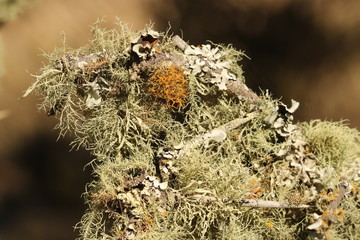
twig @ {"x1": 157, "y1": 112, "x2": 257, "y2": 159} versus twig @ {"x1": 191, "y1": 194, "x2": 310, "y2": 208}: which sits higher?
twig @ {"x1": 157, "y1": 112, "x2": 257, "y2": 159}

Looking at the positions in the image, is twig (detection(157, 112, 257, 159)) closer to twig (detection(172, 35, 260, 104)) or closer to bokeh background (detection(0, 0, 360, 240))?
twig (detection(172, 35, 260, 104))

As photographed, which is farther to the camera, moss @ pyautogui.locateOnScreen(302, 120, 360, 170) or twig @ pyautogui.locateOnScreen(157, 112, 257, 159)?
moss @ pyautogui.locateOnScreen(302, 120, 360, 170)

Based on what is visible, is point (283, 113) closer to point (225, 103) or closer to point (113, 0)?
point (225, 103)

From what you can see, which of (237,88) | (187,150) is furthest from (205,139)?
(237,88)

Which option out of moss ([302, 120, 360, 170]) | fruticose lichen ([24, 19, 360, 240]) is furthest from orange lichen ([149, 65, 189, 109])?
moss ([302, 120, 360, 170])

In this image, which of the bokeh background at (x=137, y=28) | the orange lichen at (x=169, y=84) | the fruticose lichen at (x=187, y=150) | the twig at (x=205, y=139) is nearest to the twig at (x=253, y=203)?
the fruticose lichen at (x=187, y=150)

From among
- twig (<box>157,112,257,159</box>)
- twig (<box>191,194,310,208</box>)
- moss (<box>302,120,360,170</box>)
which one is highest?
moss (<box>302,120,360,170</box>)

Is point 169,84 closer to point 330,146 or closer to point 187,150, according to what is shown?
point 187,150
